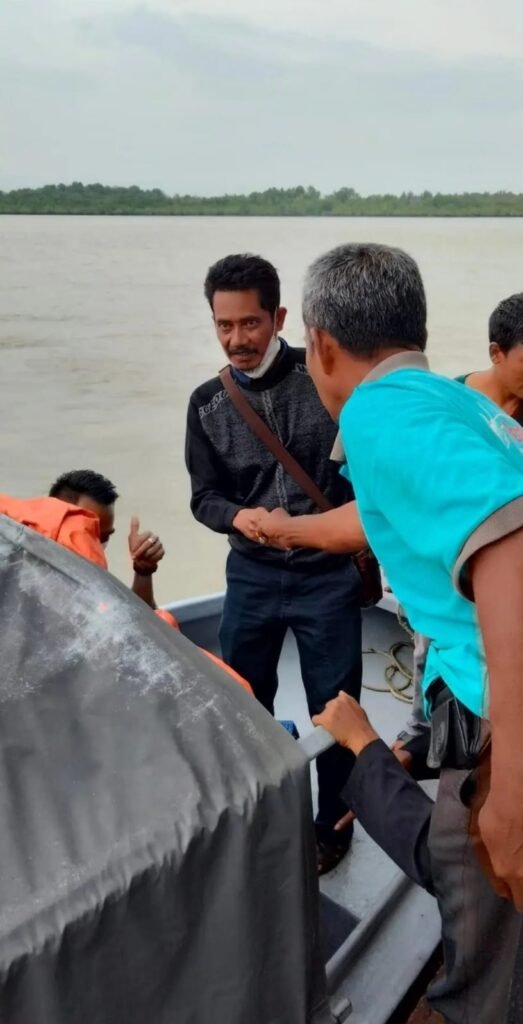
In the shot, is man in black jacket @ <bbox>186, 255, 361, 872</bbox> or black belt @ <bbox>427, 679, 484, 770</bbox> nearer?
black belt @ <bbox>427, 679, 484, 770</bbox>

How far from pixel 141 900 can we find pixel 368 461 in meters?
0.56

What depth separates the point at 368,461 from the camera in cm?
91

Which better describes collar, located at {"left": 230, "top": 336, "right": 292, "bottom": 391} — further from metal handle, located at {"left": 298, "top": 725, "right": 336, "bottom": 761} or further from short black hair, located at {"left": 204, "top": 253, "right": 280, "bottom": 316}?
metal handle, located at {"left": 298, "top": 725, "right": 336, "bottom": 761}

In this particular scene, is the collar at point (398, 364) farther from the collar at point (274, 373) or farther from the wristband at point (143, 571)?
the wristband at point (143, 571)

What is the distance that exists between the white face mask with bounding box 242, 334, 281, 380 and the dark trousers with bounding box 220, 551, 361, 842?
51 cm

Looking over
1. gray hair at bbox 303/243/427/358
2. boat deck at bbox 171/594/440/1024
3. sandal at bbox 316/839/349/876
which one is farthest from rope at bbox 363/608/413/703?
gray hair at bbox 303/243/427/358

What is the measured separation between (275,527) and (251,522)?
114 mm

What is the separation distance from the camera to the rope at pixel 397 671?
293 centimetres

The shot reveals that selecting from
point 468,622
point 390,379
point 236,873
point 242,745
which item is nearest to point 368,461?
point 390,379

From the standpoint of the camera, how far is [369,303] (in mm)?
1071

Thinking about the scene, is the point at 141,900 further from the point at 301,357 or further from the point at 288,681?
the point at 288,681

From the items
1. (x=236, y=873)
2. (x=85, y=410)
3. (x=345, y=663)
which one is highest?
(x=236, y=873)

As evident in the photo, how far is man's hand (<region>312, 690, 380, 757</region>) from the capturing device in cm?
126

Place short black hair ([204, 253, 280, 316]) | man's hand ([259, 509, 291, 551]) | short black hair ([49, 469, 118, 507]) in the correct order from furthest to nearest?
short black hair ([49, 469, 118, 507])
short black hair ([204, 253, 280, 316])
man's hand ([259, 509, 291, 551])
